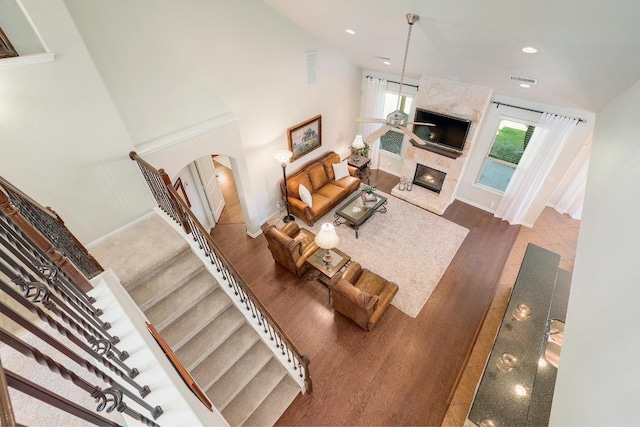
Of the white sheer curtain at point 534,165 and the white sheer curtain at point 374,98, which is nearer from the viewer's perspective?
the white sheer curtain at point 534,165

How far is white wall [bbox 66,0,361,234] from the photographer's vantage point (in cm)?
354

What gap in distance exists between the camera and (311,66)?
19.6 ft

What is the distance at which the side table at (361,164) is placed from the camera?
26.1 feet

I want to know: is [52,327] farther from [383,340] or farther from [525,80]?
[525,80]

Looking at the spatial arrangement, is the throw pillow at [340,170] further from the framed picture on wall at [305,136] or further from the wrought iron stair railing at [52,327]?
the wrought iron stair railing at [52,327]

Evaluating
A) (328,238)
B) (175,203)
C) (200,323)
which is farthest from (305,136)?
(200,323)

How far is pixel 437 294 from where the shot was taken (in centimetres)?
529

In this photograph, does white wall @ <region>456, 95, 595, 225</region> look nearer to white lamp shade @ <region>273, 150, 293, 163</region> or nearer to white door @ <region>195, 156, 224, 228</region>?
white lamp shade @ <region>273, 150, 293, 163</region>

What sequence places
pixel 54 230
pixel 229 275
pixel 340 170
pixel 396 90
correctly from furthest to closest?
pixel 340 170 < pixel 396 90 < pixel 229 275 < pixel 54 230

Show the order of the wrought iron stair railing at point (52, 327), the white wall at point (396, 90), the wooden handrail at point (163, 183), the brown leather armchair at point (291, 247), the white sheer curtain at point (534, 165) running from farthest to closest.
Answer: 1. the white wall at point (396, 90)
2. the white sheer curtain at point (534, 165)
3. the brown leather armchair at point (291, 247)
4. the wooden handrail at point (163, 183)
5. the wrought iron stair railing at point (52, 327)

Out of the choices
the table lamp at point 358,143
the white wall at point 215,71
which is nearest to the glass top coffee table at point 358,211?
the table lamp at point 358,143

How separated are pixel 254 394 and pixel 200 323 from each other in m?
1.12

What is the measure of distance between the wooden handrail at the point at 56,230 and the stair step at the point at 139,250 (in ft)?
1.39

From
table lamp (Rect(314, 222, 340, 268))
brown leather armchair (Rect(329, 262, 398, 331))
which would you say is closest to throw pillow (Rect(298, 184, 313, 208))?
table lamp (Rect(314, 222, 340, 268))
